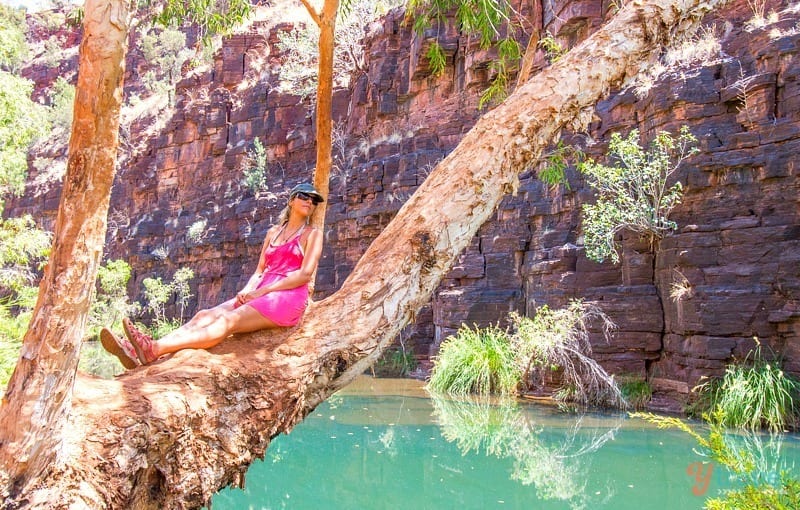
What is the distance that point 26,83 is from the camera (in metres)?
10.5

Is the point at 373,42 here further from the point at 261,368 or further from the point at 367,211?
the point at 261,368

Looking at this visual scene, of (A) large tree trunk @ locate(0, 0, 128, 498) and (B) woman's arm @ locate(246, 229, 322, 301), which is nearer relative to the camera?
(A) large tree trunk @ locate(0, 0, 128, 498)

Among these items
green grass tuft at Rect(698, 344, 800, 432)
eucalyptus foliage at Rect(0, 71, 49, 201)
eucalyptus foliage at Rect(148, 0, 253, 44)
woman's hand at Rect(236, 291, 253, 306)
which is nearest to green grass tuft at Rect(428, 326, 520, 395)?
green grass tuft at Rect(698, 344, 800, 432)

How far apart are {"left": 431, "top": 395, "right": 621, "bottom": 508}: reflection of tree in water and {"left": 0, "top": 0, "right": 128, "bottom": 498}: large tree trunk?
503 centimetres

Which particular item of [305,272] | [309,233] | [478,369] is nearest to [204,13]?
[309,233]

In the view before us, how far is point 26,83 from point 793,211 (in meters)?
12.0

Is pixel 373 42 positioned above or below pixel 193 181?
above

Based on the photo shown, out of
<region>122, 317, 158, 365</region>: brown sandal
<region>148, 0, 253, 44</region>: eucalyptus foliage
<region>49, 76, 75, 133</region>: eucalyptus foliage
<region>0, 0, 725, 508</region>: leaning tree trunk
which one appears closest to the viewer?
<region>0, 0, 725, 508</region>: leaning tree trunk

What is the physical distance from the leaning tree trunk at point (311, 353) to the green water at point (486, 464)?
3.61 metres

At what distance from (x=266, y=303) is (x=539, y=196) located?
12.5m

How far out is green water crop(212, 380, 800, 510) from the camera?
6.24 m

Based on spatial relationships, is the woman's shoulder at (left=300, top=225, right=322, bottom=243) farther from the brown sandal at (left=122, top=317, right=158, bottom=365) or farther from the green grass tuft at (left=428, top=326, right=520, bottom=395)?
the green grass tuft at (left=428, top=326, right=520, bottom=395)

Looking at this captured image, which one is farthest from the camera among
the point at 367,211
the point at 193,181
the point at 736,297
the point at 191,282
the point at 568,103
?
the point at 193,181

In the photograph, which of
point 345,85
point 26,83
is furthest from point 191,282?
point 26,83
